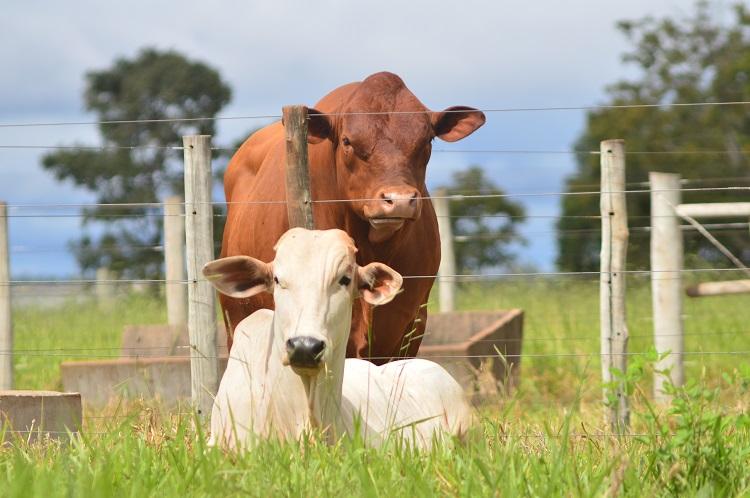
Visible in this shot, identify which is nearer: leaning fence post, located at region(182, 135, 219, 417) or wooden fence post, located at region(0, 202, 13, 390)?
leaning fence post, located at region(182, 135, 219, 417)

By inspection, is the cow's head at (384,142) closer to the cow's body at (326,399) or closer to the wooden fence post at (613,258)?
the cow's body at (326,399)

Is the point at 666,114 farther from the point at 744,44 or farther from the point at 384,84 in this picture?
the point at 384,84

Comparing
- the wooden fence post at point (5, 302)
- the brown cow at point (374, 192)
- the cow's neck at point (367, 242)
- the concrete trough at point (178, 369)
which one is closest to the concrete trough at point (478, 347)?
the concrete trough at point (178, 369)

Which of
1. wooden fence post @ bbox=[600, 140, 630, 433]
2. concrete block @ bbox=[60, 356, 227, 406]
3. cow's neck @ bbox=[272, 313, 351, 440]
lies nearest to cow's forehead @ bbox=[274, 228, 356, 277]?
cow's neck @ bbox=[272, 313, 351, 440]

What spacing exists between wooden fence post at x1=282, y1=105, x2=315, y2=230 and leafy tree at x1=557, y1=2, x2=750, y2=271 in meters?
27.2

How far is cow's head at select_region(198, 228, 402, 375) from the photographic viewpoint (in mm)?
4512

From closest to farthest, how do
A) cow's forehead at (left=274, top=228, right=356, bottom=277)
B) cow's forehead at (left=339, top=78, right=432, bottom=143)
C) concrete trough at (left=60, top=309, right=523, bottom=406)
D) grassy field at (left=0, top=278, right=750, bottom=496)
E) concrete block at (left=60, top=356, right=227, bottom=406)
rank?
grassy field at (left=0, top=278, right=750, bottom=496), cow's forehead at (left=274, top=228, right=356, bottom=277), cow's forehead at (left=339, top=78, right=432, bottom=143), concrete trough at (left=60, top=309, right=523, bottom=406), concrete block at (left=60, top=356, right=227, bottom=406)

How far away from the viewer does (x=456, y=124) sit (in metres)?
6.63

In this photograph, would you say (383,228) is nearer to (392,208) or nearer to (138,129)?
(392,208)

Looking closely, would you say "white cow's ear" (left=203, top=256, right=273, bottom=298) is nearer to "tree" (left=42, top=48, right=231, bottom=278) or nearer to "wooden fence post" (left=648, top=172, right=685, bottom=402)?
"wooden fence post" (left=648, top=172, right=685, bottom=402)

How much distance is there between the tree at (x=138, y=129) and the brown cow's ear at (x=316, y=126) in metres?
31.4

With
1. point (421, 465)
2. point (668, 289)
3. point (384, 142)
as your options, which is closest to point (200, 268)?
point (384, 142)

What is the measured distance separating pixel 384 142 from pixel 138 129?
133 feet

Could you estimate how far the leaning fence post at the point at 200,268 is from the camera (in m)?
6.64
